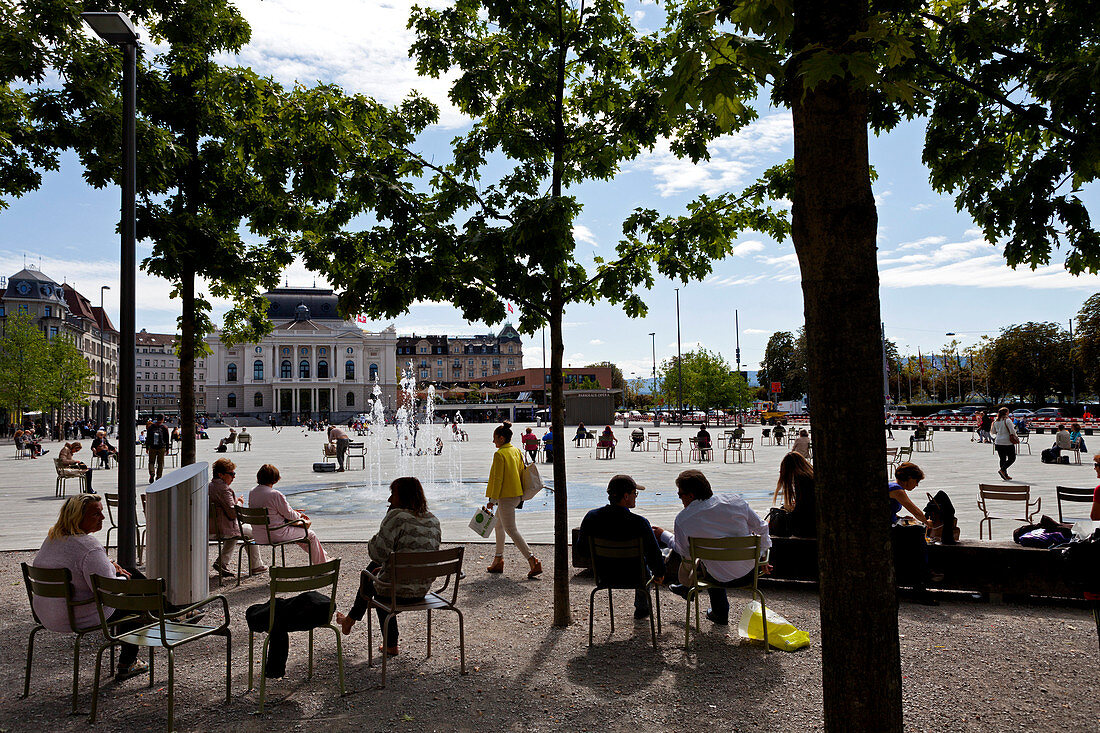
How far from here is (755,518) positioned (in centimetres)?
661

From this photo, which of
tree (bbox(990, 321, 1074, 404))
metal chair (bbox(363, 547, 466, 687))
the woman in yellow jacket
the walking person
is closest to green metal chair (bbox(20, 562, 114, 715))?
metal chair (bbox(363, 547, 466, 687))

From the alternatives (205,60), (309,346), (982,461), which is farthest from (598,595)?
(309,346)

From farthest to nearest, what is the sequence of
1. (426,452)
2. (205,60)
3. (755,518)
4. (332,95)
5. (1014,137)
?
→ (426,452) < (205,60) < (332,95) < (755,518) < (1014,137)

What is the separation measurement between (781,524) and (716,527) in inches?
69.6

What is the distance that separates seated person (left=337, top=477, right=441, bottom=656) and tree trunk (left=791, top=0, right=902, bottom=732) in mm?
3562

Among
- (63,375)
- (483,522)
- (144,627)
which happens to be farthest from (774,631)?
(63,375)

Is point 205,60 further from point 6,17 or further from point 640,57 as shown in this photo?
point 640,57

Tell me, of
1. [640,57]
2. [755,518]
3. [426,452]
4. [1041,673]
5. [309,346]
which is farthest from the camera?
[309,346]

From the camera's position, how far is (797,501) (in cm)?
772

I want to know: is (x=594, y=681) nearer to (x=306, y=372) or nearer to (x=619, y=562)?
(x=619, y=562)

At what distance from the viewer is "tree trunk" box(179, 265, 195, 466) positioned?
903cm

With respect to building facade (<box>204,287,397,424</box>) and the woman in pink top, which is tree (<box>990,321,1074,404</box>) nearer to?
the woman in pink top

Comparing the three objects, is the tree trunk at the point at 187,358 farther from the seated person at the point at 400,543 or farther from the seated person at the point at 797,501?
the seated person at the point at 797,501

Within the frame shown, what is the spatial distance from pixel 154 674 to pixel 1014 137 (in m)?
8.12
